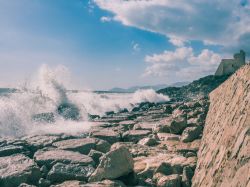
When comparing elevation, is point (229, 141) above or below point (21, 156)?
above

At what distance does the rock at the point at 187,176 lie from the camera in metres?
5.91

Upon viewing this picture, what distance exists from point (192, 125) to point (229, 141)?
532 cm

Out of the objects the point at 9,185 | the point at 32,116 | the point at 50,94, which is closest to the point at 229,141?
the point at 9,185

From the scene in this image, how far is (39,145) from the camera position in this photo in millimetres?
8914

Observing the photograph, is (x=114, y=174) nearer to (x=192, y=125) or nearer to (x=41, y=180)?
(x=41, y=180)

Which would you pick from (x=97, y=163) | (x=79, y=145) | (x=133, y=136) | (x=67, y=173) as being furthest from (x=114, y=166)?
(x=133, y=136)

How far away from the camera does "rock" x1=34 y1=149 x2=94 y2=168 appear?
278 inches

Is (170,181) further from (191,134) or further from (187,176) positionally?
(191,134)

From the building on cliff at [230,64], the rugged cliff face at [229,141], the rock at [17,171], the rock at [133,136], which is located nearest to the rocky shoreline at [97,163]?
the rock at [17,171]

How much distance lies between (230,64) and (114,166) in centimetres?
4722

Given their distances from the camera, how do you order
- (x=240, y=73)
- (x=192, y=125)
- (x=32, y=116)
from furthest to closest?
1. (x=32, y=116)
2. (x=192, y=125)
3. (x=240, y=73)

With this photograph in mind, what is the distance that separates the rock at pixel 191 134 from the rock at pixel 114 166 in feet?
8.99

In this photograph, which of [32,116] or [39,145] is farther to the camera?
[32,116]

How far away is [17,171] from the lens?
6.60 m
